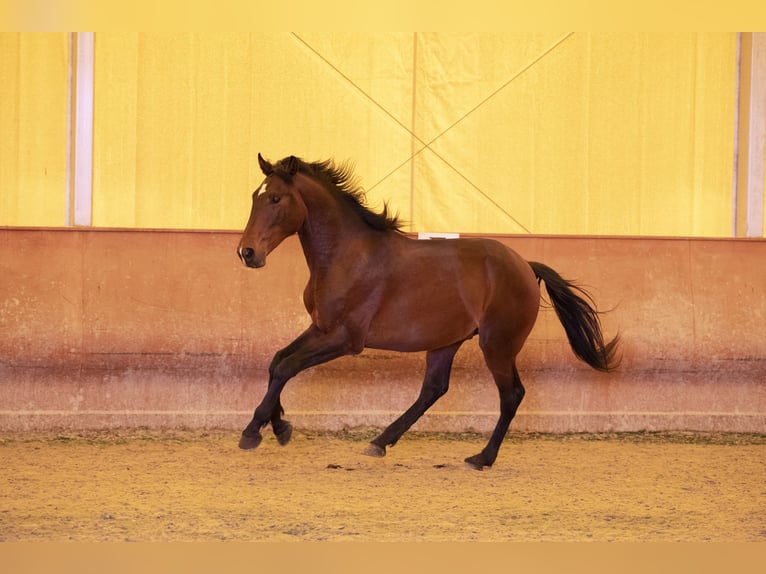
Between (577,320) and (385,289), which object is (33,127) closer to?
(385,289)

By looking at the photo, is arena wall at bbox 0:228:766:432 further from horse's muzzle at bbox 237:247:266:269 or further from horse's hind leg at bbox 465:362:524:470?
horse's muzzle at bbox 237:247:266:269

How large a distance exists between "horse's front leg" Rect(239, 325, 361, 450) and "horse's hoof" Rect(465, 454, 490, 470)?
3.27 ft

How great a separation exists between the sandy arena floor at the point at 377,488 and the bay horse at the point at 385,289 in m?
0.41

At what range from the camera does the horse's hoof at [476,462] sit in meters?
5.64

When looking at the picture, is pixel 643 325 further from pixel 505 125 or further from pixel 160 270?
pixel 160 270

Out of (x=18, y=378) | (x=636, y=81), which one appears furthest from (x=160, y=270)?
(x=636, y=81)

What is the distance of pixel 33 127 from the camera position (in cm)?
775

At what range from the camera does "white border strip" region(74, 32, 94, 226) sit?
768cm

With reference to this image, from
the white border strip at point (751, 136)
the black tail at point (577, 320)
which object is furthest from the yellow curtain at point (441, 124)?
the black tail at point (577, 320)

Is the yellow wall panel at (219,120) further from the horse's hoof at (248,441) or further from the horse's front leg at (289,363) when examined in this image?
the horse's hoof at (248,441)

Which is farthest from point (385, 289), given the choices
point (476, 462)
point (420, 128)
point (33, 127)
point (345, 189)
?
point (33, 127)

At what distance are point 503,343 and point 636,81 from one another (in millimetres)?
3414

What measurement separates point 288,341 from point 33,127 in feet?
9.90

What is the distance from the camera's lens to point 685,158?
26.5 feet
